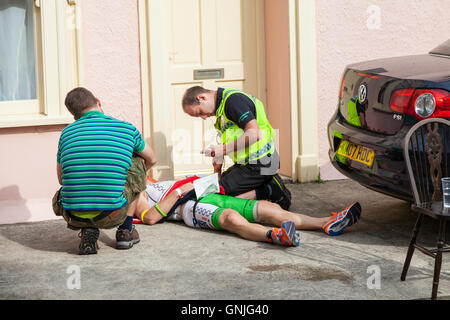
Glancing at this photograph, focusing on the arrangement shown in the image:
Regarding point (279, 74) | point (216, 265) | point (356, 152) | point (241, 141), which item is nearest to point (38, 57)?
point (241, 141)

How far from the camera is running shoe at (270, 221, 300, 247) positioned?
17.5 ft

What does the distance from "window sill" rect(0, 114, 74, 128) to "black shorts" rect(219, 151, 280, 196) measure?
1.69 metres

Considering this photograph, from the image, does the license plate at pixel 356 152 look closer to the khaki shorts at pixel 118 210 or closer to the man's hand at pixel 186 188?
the man's hand at pixel 186 188

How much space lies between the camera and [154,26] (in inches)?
290

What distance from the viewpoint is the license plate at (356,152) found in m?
5.42

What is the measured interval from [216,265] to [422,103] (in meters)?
1.81

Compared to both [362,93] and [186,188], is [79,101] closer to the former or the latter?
[186,188]

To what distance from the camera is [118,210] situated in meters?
5.33

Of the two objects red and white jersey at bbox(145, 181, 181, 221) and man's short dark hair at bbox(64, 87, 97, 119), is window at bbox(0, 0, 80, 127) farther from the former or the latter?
man's short dark hair at bbox(64, 87, 97, 119)

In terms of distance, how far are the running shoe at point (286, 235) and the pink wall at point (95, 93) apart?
7.78ft

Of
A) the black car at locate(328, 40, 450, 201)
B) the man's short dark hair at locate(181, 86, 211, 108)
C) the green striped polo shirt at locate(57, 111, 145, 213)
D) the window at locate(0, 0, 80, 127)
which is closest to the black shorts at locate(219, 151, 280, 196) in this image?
the black car at locate(328, 40, 450, 201)

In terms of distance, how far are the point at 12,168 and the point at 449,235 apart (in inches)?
152

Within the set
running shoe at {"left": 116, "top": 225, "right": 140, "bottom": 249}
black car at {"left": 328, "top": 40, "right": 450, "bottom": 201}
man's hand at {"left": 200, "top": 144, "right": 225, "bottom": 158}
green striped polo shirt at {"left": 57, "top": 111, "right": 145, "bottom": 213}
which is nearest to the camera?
black car at {"left": 328, "top": 40, "right": 450, "bottom": 201}
